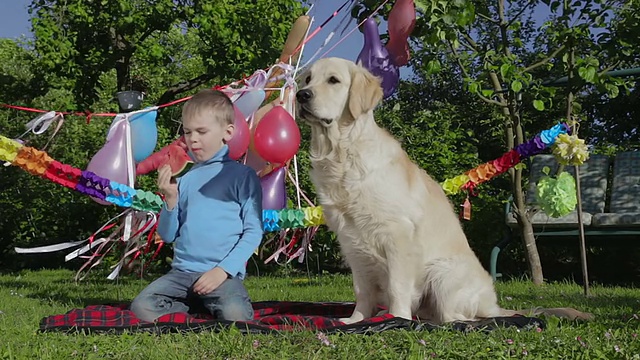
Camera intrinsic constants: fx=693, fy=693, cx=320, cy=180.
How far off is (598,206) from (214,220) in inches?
173

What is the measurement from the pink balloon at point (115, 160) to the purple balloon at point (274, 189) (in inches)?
37.1

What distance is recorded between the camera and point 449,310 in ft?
11.6

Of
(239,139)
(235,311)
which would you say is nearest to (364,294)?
(235,311)

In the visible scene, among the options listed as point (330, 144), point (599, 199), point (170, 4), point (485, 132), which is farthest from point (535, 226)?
point (170, 4)

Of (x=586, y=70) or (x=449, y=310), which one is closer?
(x=449, y=310)

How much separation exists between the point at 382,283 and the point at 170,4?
5.49 metres

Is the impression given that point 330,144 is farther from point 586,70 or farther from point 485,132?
point 485,132

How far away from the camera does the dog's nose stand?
3.40 meters

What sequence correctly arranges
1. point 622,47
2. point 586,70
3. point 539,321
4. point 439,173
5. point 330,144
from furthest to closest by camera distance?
point 439,173 < point 622,47 < point 586,70 < point 330,144 < point 539,321

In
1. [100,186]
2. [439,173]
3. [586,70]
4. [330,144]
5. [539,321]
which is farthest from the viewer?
[439,173]

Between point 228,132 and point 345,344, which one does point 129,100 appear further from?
point 345,344

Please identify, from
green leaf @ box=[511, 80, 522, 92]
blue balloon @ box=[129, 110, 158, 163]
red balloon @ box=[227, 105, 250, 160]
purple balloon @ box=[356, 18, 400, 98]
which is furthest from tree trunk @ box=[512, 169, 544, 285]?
blue balloon @ box=[129, 110, 158, 163]

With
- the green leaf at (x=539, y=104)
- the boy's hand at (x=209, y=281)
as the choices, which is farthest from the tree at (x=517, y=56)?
the boy's hand at (x=209, y=281)

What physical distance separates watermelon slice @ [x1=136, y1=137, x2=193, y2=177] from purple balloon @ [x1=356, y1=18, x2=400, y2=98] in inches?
52.0
